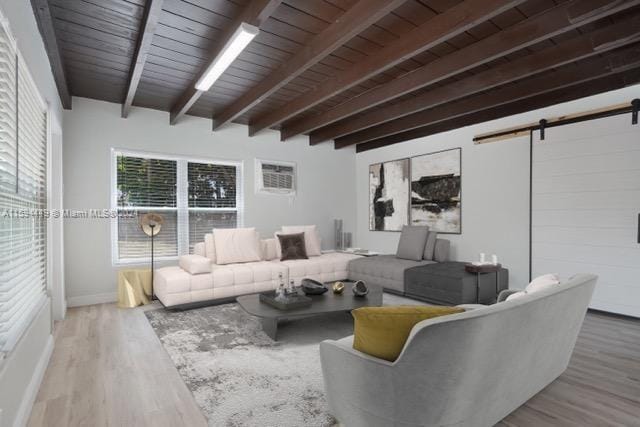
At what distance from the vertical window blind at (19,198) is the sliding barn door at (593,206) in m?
5.29

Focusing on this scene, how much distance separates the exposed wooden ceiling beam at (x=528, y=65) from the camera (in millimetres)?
2672

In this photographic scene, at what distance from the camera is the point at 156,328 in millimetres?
3549

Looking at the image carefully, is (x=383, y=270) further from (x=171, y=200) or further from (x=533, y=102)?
(x=171, y=200)

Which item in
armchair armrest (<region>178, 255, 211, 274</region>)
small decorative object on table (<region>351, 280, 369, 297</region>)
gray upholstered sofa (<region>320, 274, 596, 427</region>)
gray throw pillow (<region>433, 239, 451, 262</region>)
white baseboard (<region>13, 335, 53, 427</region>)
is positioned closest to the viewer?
gray upholstered sofa (<region>320, 274, 596, 427</region>)

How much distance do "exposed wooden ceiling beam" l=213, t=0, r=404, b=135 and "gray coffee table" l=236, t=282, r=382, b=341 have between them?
2.27 meters

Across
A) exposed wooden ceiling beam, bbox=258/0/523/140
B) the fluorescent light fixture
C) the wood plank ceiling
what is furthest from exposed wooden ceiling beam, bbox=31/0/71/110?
exposed wooden ceiling beam, bbox=258/0/523/140

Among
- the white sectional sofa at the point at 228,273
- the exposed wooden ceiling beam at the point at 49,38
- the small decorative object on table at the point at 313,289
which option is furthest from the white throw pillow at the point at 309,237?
the exposed wooden ceiling beam at the point at 49,38

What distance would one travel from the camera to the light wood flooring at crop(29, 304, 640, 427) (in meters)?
1.97

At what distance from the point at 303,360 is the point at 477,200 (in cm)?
378

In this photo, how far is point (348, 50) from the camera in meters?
3.19

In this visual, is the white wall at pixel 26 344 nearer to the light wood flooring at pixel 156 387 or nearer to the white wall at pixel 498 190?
the light wood flooring at pixel 156 387

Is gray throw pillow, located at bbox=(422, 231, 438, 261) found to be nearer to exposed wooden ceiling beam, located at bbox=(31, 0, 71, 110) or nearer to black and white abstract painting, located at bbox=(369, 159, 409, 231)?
black and white abstract painting, located at bbox=(369, 159, 409, 231)

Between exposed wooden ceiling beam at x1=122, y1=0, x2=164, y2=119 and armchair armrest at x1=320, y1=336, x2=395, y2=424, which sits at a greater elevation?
exposed wooden ceiling beam at x1=122, y1=0, x2=164, y2=119

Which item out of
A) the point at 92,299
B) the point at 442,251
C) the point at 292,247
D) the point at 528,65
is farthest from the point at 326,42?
the point at 92,299
